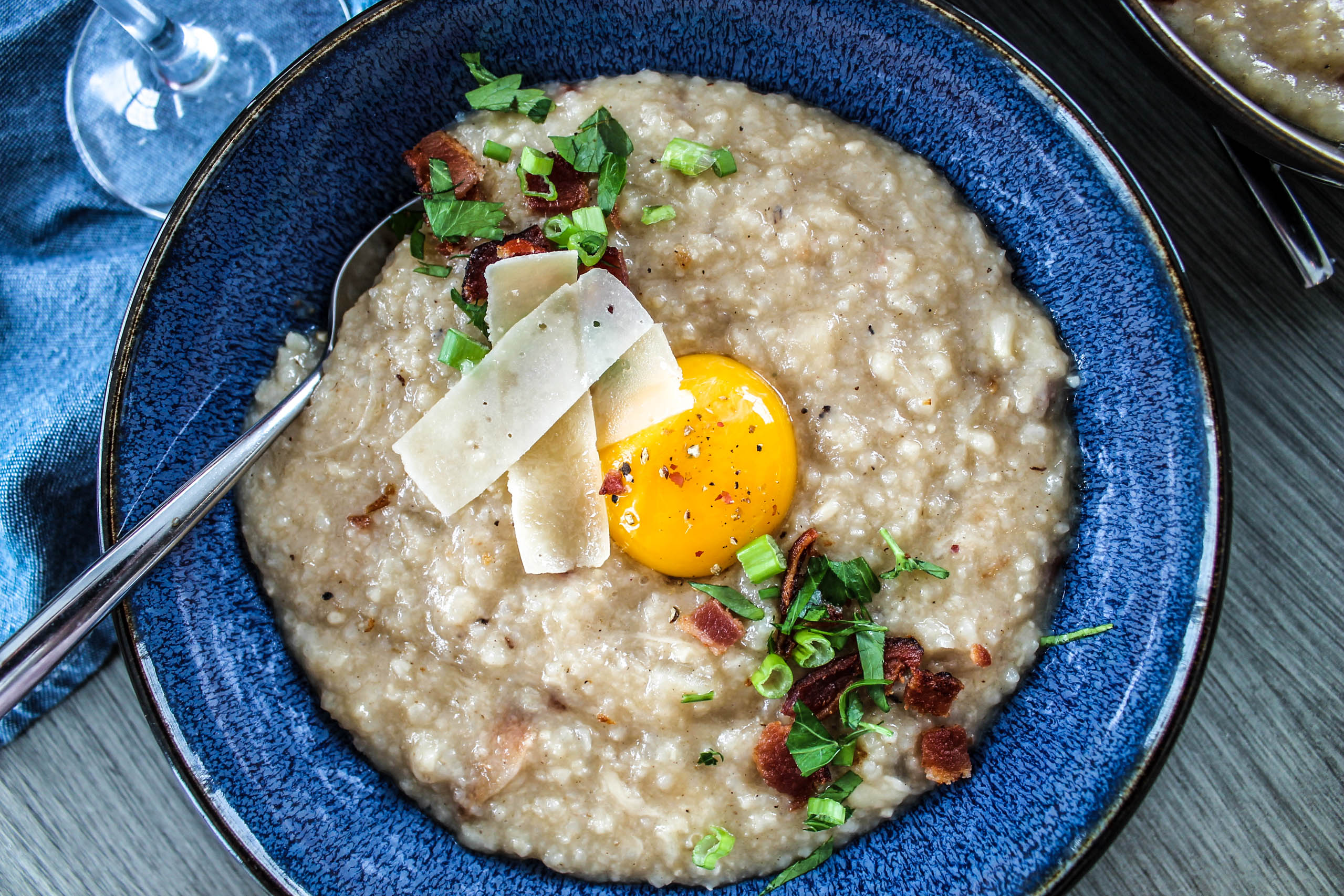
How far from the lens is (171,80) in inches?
140

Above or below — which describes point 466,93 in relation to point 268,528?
above

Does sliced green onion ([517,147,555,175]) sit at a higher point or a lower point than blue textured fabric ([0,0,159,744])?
higher

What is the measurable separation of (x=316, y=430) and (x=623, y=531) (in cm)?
95

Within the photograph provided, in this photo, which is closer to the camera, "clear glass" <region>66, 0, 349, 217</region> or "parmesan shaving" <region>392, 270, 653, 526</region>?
"parmesan shaving" <region>392, 270, 653, 526</region>

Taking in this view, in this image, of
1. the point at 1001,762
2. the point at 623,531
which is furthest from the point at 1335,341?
the point at 623,531

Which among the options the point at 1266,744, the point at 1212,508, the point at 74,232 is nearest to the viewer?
the point at 1212,508

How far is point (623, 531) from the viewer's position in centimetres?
283

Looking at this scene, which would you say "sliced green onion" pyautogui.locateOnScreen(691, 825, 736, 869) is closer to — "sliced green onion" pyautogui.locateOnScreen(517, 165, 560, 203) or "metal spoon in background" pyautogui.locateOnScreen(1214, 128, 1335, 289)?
"sliced green onion" pyautogui.locateOnScreen(517, 165, 560, 203)

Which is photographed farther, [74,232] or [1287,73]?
[74,232]

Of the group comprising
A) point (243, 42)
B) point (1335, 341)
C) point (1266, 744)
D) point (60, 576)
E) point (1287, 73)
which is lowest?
point (60, 576)

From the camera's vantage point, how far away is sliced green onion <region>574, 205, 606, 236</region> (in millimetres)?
2703

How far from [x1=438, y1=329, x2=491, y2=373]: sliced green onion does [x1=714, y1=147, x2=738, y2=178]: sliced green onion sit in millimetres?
836

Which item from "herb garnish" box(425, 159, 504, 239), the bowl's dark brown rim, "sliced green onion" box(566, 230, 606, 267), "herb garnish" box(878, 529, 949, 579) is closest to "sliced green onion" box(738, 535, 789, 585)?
"herb garnish" box(878, 529, 949, 579)

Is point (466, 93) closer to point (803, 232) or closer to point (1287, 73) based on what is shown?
point (803, 232)
